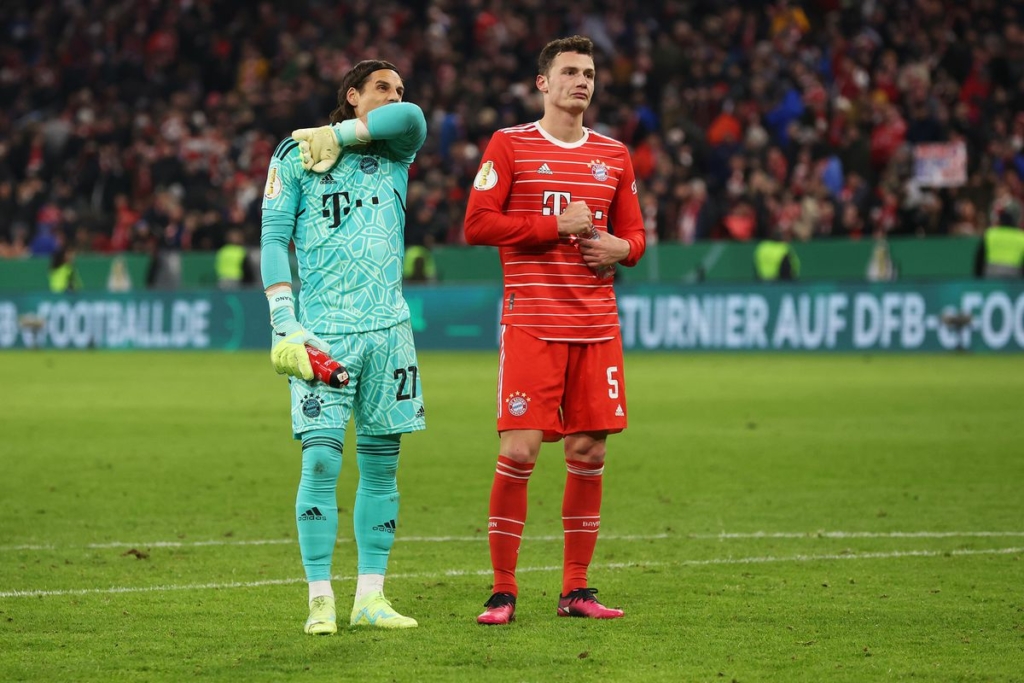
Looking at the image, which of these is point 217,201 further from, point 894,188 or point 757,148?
point 894,188

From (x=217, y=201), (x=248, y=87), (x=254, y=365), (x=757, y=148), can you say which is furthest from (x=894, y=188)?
(x=248, y=87)

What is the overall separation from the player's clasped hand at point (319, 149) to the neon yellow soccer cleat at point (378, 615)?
1.59 meters

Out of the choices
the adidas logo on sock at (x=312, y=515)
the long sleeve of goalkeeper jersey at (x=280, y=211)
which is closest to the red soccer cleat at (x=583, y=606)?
the adidas logo on sock at (x=312, y=515)

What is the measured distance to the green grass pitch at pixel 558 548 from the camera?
539 cm

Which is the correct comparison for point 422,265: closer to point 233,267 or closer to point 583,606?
point 233,267

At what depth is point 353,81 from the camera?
20.1 feet

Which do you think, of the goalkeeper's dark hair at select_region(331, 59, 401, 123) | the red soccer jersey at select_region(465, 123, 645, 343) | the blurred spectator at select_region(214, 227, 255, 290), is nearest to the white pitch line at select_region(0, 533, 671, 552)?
the red soccer jersey at select_region(465, 123, 645, 343)

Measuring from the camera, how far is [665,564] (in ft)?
24.2

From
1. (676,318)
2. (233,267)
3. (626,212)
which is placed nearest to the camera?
(626,212)

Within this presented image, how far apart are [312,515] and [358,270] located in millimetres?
905

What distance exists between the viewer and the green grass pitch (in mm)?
5395

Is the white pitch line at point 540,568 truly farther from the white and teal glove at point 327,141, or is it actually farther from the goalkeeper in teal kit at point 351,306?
the white and teal glove at point 327,141

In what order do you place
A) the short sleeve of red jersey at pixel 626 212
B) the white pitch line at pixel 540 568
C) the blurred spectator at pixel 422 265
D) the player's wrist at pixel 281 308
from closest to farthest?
the player's wrist at pixel 281 308
the short sleeve of red jersey at pixel 626 212
the white pitch line at pixel 540 568
the blurred spectator at pixel 422 265

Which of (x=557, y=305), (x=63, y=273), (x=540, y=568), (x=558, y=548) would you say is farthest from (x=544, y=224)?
(x=63, y=273)
